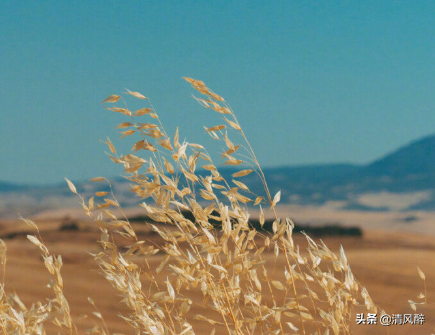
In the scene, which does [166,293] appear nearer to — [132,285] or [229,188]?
[132,285]

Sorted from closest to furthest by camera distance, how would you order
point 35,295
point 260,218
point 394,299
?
point 260,218 < point 394,299 < point 35,295

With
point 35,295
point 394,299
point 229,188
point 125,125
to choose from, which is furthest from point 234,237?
point 35,295

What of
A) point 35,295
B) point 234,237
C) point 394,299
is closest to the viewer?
point 234,237

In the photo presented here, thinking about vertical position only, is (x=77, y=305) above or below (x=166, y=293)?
below

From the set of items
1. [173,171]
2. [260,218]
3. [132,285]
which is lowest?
[132,285]

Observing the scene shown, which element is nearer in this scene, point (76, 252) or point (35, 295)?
point (35, 295)

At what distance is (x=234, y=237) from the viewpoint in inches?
43.7

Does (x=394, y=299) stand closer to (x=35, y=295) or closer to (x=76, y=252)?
(x=35, y=295)

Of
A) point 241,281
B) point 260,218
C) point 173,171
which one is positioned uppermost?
point 173,171

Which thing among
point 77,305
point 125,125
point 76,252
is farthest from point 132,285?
point 76,252

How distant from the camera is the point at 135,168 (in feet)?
3.71

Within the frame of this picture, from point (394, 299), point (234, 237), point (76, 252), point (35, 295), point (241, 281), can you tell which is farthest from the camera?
point (76, 252)

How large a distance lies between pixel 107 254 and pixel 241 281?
1.52 ft

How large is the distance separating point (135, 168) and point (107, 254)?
0.29 meters
